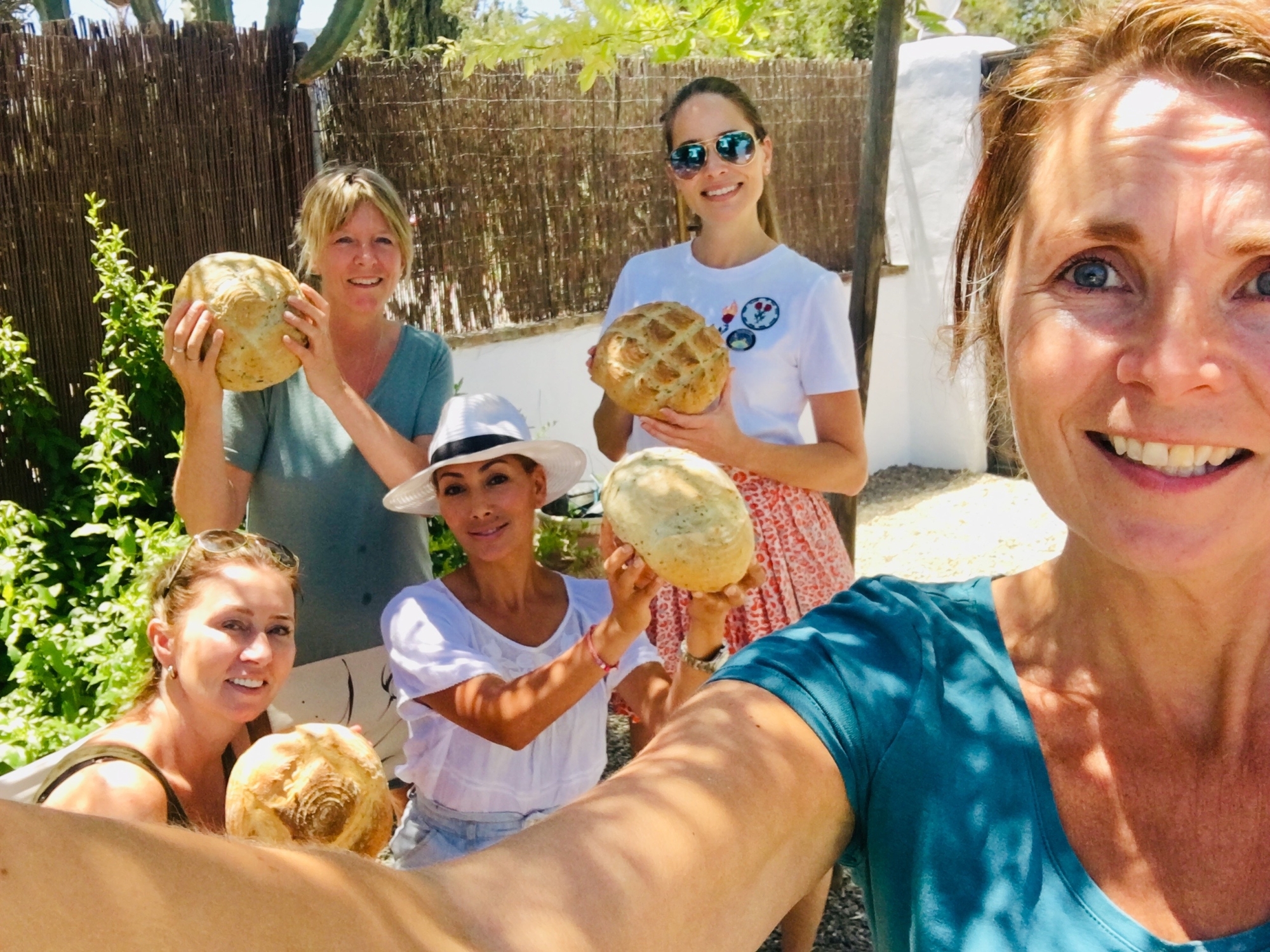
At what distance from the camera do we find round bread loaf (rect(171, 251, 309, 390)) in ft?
9.81

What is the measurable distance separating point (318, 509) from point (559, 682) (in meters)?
0.98

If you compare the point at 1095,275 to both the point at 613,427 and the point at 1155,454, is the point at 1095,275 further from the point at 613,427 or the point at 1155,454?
the point at 613,427

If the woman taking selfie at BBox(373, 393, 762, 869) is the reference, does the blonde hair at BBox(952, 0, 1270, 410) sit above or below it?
above

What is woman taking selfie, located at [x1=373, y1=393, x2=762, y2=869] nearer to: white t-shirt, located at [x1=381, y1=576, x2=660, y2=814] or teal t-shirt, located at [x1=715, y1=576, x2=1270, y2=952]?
white t-shirt, located at [x1=381, y1=576, x2=660, y2=814]

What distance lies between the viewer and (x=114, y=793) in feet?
7.25

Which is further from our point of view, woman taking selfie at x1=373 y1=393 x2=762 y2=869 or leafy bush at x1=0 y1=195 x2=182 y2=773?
leafy bush at x1=0 y1=195 x2=182 y2=773

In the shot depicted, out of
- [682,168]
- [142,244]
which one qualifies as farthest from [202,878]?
→ [142,244]

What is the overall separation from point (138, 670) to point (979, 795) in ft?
9.15

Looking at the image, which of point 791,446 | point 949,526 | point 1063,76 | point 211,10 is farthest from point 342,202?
point 949,526

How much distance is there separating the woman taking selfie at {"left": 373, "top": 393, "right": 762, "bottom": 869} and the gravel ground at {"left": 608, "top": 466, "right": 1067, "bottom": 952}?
12.9 feet

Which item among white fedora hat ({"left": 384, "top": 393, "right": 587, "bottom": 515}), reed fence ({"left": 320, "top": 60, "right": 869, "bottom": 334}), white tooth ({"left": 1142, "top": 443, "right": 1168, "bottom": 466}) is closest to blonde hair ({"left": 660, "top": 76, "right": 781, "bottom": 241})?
white fedora hat ({"left": 384, "top": 393, "right": 587, "bottom": 515})

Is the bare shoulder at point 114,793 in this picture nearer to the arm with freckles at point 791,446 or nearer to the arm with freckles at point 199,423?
the arm with freckles at point 199,423

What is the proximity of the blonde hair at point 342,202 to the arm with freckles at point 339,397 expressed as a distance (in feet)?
1.15

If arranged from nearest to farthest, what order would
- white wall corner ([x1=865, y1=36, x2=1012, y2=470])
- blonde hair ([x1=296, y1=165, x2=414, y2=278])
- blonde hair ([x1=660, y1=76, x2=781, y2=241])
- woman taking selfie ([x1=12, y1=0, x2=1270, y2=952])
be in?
woman taking selfie ([x1=12, y1=0, x2=1270, y2=952]) → blonde hair ([x1=296, y1=165, x2=414, y2=278]) → blonde hair ([x1=660, y1=76, x2=781, y2=241]) → white wall corner ([x1=865, y1=36, x2=1012, y2=470])
